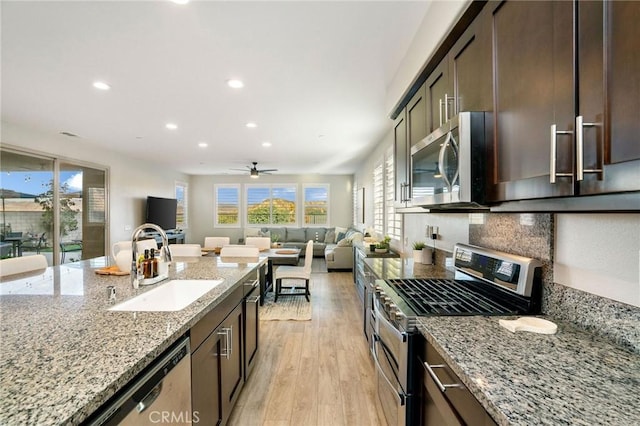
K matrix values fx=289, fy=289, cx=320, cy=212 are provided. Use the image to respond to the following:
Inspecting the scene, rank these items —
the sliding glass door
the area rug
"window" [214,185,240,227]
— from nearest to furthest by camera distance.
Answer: the area rug
the sliding glass door
"window" [214,185,240,227]

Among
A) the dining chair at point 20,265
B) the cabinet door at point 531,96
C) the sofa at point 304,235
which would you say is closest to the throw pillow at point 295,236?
the sofa at point 304,235

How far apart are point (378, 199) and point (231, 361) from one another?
4070 millimetres

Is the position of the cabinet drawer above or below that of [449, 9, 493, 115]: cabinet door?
below

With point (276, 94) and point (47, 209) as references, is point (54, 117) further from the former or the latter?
point (276, 94)

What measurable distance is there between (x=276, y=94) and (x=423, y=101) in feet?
5.75

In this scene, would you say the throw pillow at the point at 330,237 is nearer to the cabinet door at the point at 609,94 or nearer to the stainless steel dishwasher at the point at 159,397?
the stainless steel dishwasher at the point at 159,397

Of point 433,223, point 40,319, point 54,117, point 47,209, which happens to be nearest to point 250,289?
point 40,319

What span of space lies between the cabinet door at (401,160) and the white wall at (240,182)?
702 cm

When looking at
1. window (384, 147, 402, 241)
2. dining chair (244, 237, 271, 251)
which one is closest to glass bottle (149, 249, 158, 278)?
window (384, 147, 402, 241)

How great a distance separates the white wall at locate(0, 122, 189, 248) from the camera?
4330 mm

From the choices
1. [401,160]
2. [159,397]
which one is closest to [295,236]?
[401,160]

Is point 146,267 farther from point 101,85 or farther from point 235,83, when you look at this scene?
point 101,85

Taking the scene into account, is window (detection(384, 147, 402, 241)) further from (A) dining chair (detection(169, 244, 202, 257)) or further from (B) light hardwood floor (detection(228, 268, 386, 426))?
(A) dining chair (detection(169, 244, 202, 257))

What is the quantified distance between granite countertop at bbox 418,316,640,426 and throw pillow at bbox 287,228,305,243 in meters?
8.11
